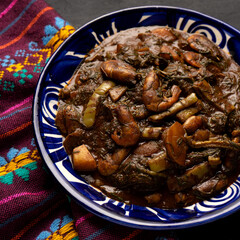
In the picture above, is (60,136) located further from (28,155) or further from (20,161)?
(20,161)

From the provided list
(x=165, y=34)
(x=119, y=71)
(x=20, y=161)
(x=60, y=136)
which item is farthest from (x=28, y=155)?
(x=165, y=34)

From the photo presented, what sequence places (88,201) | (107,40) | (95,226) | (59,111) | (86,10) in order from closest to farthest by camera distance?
1. (88,201)
2. (95,226)
3. (59,111)
4. (107,40)
5. (86,10)

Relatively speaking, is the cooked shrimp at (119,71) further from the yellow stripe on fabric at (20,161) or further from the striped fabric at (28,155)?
the yellow stripe on fabric at (20,161)

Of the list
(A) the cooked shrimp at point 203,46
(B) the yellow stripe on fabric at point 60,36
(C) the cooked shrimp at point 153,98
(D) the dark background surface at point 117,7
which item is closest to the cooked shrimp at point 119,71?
(C) the cooked shrimp at point 153,98

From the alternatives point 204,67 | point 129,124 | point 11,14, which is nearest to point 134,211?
point 129,124

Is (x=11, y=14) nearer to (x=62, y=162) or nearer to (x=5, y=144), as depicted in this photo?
(x=5, y=144)
